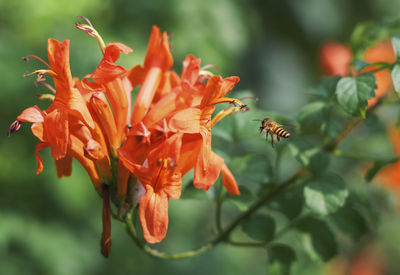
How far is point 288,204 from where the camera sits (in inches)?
76.9

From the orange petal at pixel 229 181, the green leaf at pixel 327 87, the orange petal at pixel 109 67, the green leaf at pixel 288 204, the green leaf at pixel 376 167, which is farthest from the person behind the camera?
the green leaf at pixel 288 204

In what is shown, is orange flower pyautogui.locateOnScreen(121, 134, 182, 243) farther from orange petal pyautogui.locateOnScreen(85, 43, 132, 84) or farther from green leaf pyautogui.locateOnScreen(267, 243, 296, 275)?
green leaf pyautogui.locateOnScreen(267, 243, 296, 275)

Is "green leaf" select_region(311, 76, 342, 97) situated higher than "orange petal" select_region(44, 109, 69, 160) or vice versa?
"green leaf" select_region(311, 76, 342, 97)

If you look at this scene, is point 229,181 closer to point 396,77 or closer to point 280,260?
point 280,260

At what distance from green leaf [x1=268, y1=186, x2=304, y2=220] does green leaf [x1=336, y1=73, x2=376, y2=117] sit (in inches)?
19.2

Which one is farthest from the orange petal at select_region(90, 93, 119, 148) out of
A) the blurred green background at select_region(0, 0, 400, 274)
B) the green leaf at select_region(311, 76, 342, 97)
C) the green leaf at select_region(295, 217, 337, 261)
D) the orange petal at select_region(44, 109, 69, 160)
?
the blurred green background at select_region(0, 0, 400, 274)

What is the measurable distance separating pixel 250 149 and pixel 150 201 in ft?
10.8

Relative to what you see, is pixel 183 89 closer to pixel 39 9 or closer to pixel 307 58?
pixel 39 9

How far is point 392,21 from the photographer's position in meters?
1.92

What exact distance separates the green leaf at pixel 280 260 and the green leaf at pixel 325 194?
0.34 metres

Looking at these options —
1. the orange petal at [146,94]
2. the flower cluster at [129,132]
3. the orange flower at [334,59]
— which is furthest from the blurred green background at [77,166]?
the flower cluster at [129,132]

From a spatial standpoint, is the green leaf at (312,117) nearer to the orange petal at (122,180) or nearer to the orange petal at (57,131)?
the orange petal at (122,180)

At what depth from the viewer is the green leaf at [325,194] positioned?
167 centimetres

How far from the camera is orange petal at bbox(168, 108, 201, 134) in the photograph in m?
1.42
